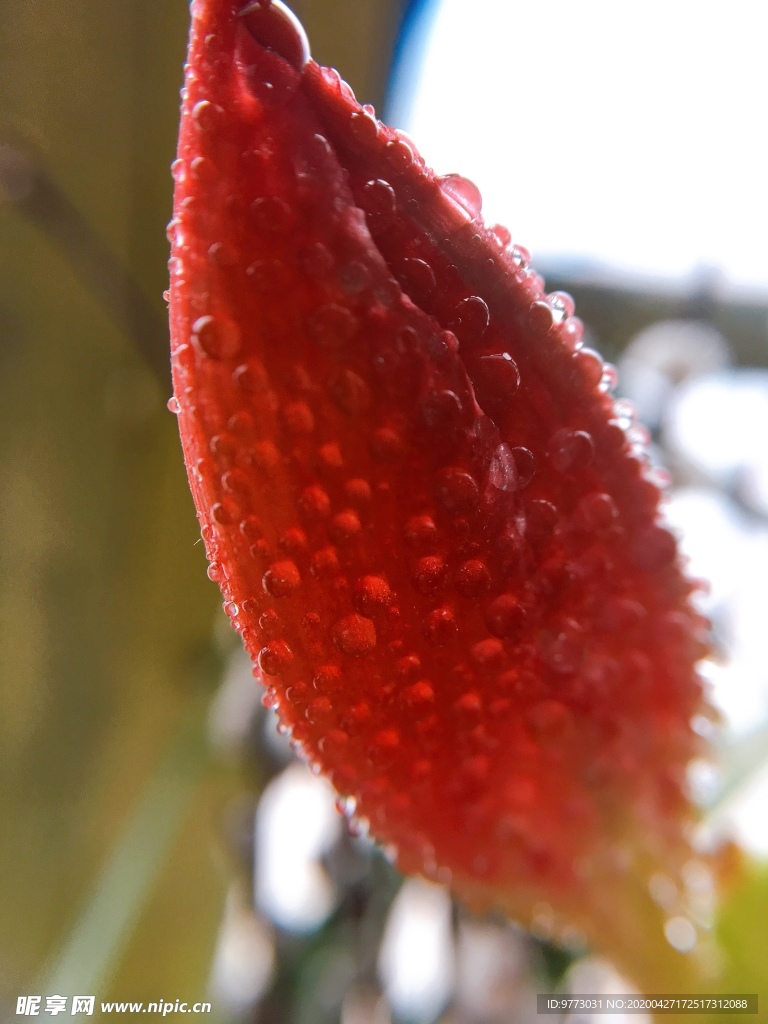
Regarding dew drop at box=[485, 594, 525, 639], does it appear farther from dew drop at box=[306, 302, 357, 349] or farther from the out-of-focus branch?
the out-of-focus branch

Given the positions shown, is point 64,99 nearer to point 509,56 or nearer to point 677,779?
point 509,56

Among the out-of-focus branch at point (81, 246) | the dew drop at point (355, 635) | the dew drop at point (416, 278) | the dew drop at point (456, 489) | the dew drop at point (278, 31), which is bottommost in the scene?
the dew drop at point (355, 635)

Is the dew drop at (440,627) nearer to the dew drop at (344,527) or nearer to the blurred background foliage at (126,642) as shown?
the dew drop at (344,527)

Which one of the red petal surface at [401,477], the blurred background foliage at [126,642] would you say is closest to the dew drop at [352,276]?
the red petal surface at [401,477]

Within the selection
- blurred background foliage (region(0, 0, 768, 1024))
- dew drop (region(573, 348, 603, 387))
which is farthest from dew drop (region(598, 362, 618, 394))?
blurred background foliage (region(0, 0, 768, 1024))

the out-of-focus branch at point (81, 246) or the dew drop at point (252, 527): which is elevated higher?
the out-of-focus branch at point (81, 246)

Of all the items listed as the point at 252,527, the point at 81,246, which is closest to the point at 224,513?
the point at 252,527
